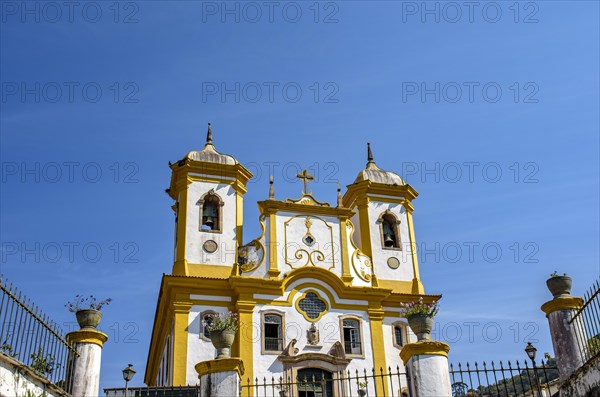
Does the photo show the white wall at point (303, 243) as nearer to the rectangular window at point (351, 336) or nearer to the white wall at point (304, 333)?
the white wall at point (304, 333)

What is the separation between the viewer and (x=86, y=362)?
566 inches

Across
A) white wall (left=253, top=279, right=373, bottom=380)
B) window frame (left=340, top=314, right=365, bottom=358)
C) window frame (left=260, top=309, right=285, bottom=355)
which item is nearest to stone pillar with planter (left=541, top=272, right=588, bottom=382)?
white wall (left=253, top=279, right=373, bottom=380)

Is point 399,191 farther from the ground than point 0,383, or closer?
farther from the ground

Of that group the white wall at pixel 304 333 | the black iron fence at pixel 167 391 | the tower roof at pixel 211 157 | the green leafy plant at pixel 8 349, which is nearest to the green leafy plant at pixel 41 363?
the green leafy plant at pixel 8 349

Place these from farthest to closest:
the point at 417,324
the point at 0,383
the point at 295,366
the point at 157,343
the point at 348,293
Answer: the point at 157,343
the point at 348,293
the point at 295,366
the point at 417,324
the point at 0,383

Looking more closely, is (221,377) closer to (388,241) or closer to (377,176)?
(388,241)

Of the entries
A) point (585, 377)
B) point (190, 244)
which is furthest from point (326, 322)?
point (585, 377)

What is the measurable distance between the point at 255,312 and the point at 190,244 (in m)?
4.61

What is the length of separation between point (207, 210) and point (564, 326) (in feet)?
69.0

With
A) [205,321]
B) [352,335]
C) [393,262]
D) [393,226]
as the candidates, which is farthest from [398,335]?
[205,321]

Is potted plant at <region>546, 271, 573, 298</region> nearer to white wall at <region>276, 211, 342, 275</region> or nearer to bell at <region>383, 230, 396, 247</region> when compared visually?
white wall at <region>276, 211, 342, 275</region>

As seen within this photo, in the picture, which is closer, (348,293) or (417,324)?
(417,324)

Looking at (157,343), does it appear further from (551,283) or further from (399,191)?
(551,283)

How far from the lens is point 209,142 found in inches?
1411
